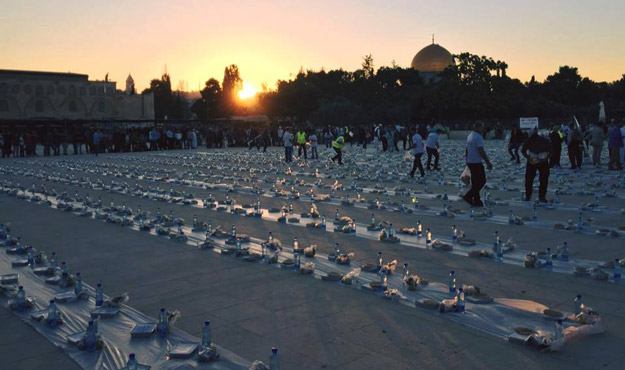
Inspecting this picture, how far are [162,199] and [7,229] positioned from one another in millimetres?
4460

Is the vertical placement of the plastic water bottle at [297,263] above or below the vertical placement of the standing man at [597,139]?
below

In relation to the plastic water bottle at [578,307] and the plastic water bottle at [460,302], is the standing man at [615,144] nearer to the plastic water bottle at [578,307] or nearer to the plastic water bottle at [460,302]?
the plastic water bottle at [578,307]

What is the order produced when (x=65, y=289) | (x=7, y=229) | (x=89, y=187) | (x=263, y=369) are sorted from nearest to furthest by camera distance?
1. (x=263, y=369)
2. (x=65, y=289)
3. (x=7, y=229)
4. (x=89, y=187)

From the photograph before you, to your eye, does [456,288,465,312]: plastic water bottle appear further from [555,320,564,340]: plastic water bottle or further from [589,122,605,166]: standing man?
[589,122,605,166]: standing man

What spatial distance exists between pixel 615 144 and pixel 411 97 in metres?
57.9

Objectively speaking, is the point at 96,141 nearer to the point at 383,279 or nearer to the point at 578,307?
Result: the point at 383,279

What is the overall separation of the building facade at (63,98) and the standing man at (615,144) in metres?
69.5

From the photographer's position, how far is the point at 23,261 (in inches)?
300

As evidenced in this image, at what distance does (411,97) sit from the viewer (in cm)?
Result: 7594

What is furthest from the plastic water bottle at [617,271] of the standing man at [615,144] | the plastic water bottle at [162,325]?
the standing man at [615,144]

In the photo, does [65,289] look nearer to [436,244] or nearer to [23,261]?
[23,261]

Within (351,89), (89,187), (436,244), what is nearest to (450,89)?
(351,89)

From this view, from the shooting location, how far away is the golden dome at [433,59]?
351 ft

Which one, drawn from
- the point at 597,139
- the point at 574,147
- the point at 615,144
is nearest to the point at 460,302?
the point at 615,144
